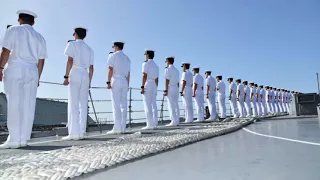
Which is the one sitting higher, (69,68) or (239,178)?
(69,68)

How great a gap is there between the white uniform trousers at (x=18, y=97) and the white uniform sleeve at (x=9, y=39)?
0.63 ft

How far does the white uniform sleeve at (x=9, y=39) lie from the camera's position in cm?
326

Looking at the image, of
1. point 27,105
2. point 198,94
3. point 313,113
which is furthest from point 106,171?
point 313,113

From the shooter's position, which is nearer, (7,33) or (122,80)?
(7,33)

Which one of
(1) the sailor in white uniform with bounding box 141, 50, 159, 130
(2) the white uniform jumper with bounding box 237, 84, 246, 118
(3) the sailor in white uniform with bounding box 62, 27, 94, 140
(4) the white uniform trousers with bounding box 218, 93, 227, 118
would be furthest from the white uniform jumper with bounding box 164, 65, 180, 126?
(2) the white uniform jumper with bounding box 237, 84, 246, 118

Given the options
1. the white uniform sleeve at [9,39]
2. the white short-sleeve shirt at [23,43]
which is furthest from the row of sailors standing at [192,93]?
the white uniform sleeve at [9,39]

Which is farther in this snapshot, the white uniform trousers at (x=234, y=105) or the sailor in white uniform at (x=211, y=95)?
the white uniform trousers at (x=234, y=105)

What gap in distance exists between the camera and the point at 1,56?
3223 mm

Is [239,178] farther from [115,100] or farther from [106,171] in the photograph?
[115,100]

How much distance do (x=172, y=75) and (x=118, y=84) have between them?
2795 mm

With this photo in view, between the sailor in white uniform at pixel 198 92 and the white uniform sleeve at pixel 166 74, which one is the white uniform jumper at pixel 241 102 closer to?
the sailor in white uniform at pixel 198 92

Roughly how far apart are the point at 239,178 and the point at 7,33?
2904 mm

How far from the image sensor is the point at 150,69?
6.62 meters

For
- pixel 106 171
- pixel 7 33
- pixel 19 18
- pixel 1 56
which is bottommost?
pixel 106 171
